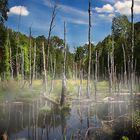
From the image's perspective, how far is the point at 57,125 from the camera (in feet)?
79.3

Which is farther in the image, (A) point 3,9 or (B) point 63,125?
(A) point 3,9

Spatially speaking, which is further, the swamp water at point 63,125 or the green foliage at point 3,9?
the green foliage at point 3,9

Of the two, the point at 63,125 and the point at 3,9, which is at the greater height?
the point at 3,9

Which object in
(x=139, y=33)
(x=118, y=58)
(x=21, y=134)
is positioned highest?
(x=139, y=33)

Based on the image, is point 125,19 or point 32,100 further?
point 125,19

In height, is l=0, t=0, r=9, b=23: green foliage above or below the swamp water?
above

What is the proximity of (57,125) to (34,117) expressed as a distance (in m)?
4.76

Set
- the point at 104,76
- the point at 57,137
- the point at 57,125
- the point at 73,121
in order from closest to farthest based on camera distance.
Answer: the point at 57,137 < the point at 57,125 < the point at 73,121 < the point at 104,76

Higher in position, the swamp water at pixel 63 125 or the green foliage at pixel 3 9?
the green foliage at pixel 3 9

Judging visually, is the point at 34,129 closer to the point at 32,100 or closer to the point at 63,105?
the point at 63,105

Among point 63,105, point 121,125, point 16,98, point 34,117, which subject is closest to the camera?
point 121,125

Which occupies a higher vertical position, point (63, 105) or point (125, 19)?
point (125, 19)

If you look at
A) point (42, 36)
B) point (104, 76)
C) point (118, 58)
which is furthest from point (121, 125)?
point (42, 36)

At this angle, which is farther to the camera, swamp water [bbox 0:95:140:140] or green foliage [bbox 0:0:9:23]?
green foliage [bbox 0:0:9:23]
